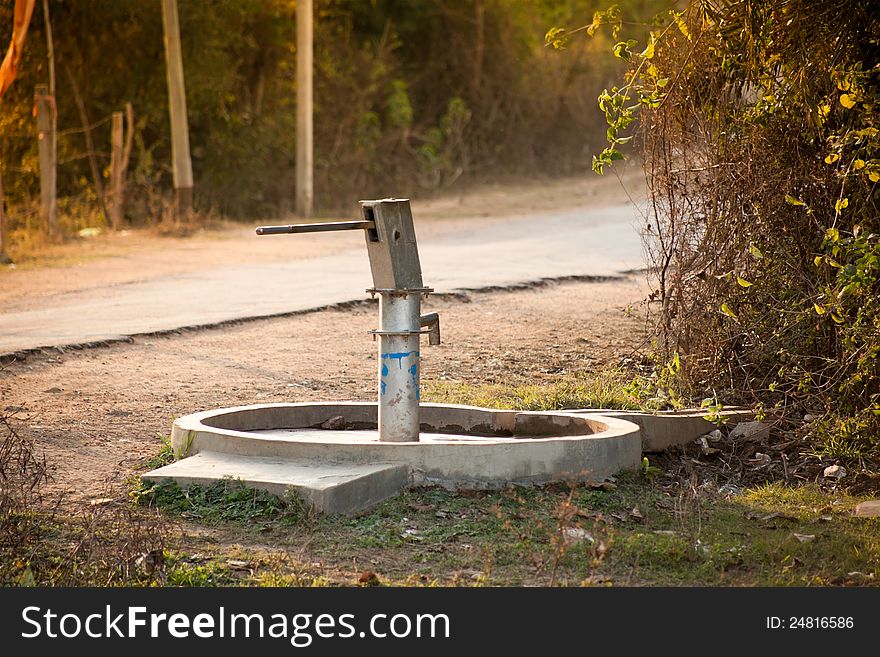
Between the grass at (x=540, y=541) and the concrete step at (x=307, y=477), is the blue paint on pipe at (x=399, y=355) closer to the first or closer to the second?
the concrete step at (x=307, y=477)

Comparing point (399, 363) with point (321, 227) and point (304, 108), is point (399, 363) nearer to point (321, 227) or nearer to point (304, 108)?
point (321, 227)

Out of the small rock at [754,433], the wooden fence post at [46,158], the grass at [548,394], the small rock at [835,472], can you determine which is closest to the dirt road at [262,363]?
the grass at [548,394]

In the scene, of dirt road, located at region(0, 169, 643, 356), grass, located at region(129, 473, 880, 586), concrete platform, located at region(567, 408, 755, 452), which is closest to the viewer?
grass, located at region(129, 473, 880, 586)

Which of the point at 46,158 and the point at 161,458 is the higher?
the point at 46,158

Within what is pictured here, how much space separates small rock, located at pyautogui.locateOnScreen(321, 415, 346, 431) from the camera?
598 cm

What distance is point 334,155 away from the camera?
75.8 ft

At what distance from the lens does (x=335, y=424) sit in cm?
599

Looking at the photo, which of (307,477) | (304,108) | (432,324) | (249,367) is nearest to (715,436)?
(432,324)

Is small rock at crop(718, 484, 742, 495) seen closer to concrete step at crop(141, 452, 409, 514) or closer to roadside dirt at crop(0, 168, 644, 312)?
concrete step at crop(141, 452, 409, 514)

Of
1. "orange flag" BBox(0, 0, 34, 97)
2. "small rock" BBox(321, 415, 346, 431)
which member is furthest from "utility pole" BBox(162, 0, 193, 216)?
"small rock" BBox(321, 415, 346, 431)

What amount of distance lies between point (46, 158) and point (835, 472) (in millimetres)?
13444

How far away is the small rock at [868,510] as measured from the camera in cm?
490

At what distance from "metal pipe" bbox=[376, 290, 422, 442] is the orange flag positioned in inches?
434

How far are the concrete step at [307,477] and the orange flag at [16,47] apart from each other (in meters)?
10.9
